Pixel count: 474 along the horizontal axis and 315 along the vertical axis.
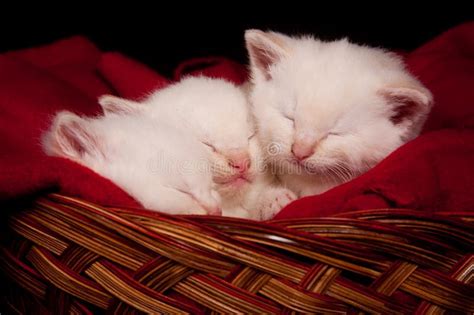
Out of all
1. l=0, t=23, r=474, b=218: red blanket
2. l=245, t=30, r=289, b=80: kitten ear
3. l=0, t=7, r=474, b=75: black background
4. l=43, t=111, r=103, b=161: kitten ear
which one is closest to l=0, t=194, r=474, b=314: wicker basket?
l=0, t=23, r=474, b=218: red blanket

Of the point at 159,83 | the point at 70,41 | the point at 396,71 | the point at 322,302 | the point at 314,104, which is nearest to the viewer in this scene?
the point at 322,302

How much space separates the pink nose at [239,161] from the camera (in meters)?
1.27

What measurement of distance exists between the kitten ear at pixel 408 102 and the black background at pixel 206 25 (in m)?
0.79

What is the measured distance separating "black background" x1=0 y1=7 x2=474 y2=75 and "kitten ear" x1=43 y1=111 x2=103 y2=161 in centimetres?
110

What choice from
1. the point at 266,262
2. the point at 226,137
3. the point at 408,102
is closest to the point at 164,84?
the point at 226,137

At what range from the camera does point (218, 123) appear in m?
1.28

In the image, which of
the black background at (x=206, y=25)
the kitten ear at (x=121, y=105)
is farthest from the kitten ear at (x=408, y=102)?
the black background at (x=206, y=25)

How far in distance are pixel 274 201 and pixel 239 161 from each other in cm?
13

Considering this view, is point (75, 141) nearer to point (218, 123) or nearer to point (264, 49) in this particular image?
point (218, 123)

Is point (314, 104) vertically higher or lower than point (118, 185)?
higher

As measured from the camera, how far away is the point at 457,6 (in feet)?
6.78

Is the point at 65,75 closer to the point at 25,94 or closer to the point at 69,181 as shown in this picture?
the point at 25,94

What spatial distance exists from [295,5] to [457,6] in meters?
0.66

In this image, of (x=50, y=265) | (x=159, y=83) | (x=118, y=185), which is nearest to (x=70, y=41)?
(x=159, y=83)
